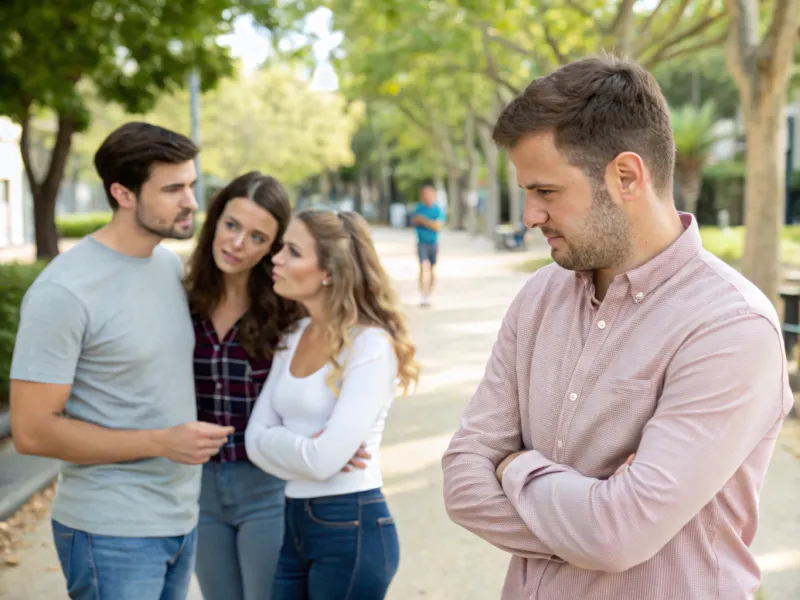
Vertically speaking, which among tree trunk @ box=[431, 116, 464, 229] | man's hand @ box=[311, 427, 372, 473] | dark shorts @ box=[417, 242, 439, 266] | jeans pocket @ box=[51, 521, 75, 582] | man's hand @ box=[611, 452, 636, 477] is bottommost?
dark shorts @ box=[417, 242, 439, 266]

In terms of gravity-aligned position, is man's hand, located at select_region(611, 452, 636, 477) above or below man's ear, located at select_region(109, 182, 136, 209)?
below

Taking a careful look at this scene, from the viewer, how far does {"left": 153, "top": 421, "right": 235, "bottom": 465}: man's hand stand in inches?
112

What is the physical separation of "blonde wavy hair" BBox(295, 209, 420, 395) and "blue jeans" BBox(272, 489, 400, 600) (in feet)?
1.69

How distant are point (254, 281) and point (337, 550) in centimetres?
107

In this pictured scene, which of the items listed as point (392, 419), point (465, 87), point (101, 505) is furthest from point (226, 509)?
point (465, 87)

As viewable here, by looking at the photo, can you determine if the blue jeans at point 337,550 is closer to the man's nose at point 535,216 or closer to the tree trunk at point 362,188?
the man's nose at point 535,216

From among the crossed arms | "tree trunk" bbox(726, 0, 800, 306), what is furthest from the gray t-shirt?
"tree trunk" bbox(726, 0, 800, 306)

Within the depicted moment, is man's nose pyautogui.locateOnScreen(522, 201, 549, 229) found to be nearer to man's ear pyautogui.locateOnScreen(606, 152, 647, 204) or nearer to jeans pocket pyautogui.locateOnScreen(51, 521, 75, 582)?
man's ear pyautogui.locateOnScreen(606, 152, 647, 204)

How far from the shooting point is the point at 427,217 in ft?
55.3

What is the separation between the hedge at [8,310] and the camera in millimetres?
8516

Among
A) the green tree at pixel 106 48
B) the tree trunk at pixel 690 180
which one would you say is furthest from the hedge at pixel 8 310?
the tree trunk at pixel 690 180

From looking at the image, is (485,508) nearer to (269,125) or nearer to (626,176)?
(626,176)

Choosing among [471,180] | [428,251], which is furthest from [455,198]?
[428,251]

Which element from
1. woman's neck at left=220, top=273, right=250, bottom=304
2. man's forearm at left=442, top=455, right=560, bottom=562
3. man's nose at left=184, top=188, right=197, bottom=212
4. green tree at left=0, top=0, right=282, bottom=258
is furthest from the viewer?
green tree at left=0, top=0, right=282, bottom=258
